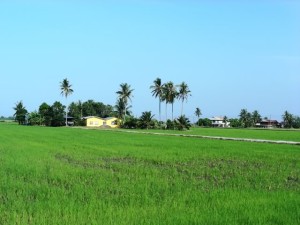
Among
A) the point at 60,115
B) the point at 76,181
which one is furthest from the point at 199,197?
the point at 60,115

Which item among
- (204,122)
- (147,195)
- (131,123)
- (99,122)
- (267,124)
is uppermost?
(204,122)

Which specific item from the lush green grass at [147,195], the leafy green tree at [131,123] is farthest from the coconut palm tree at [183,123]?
the lush green grass at [147,195]

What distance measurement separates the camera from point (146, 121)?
73.2 metres

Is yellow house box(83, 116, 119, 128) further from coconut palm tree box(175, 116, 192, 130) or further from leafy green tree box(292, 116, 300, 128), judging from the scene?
leafy green tree box(292, 116, 300, 128)

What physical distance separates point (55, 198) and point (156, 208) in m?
1.96

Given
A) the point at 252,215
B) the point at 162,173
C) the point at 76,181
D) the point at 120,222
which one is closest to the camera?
the point at 120,222

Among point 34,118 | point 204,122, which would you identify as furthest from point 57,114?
point 204,122

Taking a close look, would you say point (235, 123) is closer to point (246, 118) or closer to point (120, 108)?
point (246, 118)

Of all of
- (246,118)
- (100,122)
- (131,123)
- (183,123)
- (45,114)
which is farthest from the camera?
(246,118)

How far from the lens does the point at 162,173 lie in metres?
11.8

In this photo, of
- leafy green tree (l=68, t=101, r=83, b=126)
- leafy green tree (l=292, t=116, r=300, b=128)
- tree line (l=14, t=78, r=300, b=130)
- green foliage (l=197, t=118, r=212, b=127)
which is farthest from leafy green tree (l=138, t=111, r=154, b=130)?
leafy green tree (l=292, t=116, r=300, b=128)

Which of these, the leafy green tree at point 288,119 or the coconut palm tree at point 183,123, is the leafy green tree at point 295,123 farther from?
the coconut palm tree at point 183,123

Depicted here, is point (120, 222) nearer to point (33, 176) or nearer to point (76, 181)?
point (76, 181)

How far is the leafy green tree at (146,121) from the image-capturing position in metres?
72.8
